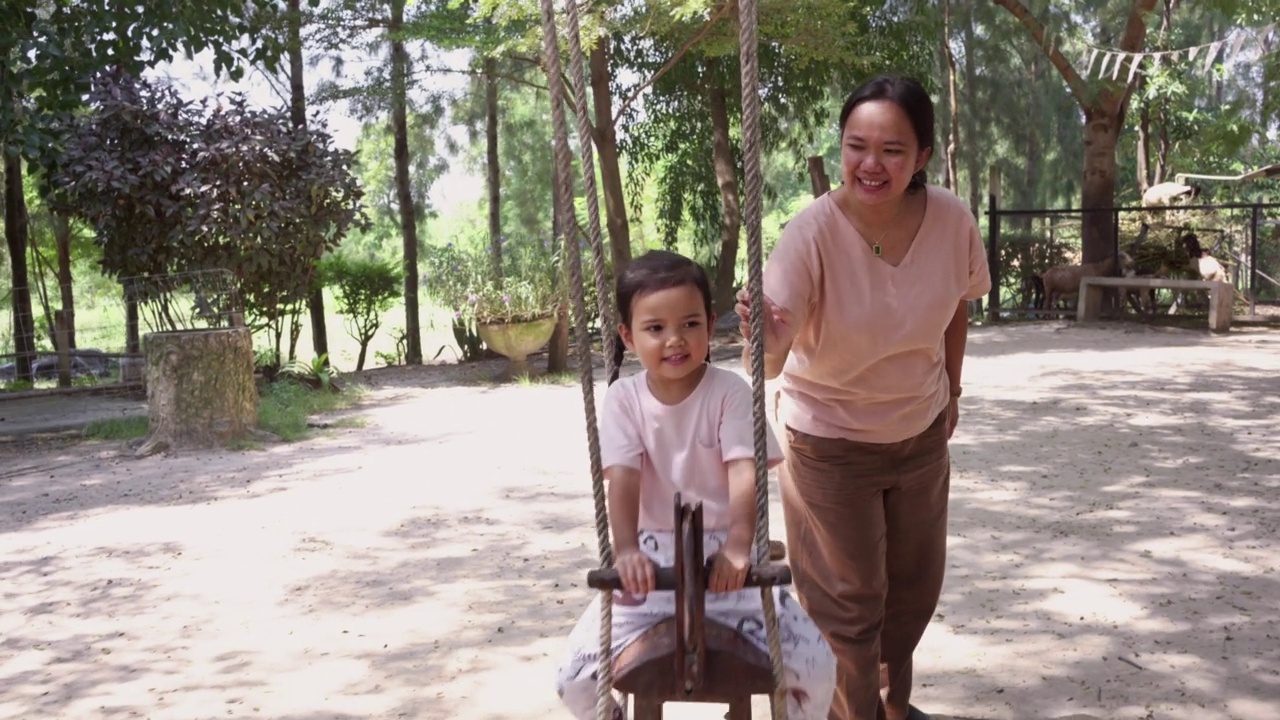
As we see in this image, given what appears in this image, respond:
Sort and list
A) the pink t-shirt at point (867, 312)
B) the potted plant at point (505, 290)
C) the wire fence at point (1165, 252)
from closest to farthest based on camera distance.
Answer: the pink t-shirt at point (867, 312) → the potted plant at point (505, 290) → the wire fence at point (1165, 252)

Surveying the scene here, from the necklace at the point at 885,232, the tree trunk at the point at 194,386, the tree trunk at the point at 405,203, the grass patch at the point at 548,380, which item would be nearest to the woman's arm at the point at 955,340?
the necklace at the point at 885,232

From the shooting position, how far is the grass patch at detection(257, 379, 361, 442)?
8.59 metres

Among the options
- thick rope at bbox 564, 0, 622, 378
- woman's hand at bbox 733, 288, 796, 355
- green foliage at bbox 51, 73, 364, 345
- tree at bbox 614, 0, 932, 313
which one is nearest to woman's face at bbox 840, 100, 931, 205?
woman's hand at bbox 733, 288, 796, 355

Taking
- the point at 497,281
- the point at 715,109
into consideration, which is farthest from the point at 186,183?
the point at 715,109

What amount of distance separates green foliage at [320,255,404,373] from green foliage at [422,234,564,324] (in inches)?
55.3

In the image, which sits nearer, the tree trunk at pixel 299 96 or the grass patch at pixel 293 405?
the grass patch at pixel 293 405

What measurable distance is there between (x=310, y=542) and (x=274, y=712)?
6.75 feet

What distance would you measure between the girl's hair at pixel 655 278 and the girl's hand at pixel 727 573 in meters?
0.40

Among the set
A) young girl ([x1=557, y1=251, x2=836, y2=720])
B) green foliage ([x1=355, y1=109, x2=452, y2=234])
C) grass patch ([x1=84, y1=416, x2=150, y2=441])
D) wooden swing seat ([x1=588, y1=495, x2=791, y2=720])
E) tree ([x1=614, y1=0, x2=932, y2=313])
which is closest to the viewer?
wooden swing seat ([x1=588, y1=495, x2=791, y2=720])

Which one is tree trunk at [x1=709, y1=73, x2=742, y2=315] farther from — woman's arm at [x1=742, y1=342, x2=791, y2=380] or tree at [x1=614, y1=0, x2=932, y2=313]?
woman's arm at [x1=742, y1=342, x2=791, y2=380]

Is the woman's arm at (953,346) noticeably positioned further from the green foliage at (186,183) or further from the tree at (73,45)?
the green foliage at (186,183)

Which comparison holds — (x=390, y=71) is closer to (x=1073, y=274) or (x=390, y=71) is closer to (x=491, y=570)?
(x=1073, y=274)

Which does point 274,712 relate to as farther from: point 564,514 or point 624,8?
point 624,8

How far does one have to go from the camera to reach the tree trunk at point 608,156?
12.0 metres
